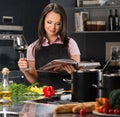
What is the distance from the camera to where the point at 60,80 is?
13.6ft

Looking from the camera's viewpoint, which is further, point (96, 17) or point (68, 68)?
point (96, 17)

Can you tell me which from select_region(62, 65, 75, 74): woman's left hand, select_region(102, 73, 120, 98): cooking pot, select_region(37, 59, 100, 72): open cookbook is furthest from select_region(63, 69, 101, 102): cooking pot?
select_region(62, 65, 75, 74): woman's left hand

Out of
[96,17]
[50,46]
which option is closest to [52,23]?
[50,46]

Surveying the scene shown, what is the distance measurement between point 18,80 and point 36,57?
2070 millimetres

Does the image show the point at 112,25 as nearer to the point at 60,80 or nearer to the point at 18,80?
the point at 18,80

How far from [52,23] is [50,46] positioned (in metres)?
0.31

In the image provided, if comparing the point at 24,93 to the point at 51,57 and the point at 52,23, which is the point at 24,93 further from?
the point at 51,57

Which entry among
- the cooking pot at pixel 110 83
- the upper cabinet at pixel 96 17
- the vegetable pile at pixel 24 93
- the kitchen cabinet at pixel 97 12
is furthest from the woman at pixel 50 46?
the kitchen cabinet at pixel 97 12

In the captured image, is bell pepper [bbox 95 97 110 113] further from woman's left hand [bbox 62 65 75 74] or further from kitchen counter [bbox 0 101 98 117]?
woman's left hand [bbox 62 65 75 74]

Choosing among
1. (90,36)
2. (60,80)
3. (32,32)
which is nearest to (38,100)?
(60,80)

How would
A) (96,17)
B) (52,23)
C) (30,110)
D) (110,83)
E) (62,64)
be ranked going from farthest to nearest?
(96,17) < (52,23) < (62,64) < (110,83) < (30,110)

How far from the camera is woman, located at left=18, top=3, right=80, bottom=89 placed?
4.13m

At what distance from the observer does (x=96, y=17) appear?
7.11 m

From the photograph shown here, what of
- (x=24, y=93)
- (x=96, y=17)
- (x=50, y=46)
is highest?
(x=96, y=17)
